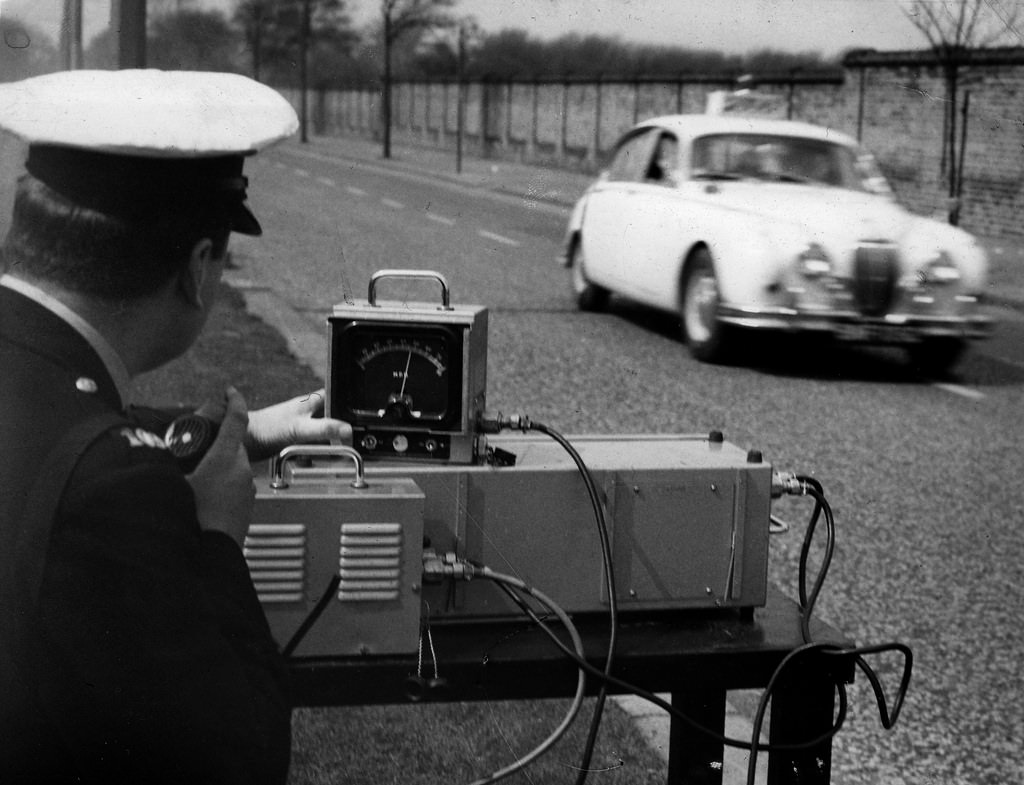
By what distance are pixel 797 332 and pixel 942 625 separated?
500 centimetres

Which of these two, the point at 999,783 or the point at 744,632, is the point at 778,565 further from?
the point at 744,632

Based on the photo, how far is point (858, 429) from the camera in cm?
772

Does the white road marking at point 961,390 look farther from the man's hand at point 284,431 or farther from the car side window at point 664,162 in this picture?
the man's hand at point 284,431

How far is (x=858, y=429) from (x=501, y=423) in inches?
229

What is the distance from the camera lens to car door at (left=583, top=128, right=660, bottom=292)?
10797 millimetres

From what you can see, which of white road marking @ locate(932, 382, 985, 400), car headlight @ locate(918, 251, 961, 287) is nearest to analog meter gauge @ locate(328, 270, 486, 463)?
white road marking @ locate(932, 382, 985, 400)

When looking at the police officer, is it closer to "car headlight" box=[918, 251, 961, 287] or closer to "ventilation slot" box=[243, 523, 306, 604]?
"ventilation slot" box=[243, 523, 306, 604]

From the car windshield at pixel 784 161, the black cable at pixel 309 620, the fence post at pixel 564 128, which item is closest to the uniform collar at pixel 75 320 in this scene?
the black cable at pixel 309 620

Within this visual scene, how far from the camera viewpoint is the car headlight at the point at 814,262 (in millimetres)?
9047

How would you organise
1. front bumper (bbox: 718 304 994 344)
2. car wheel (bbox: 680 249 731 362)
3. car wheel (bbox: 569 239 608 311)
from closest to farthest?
front bumper (bbox: 718 304 994 344)
car wheel (bbox: 680 249 731 362)
car wheel (bbox: 569 239 608 311)

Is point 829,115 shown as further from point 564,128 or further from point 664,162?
point 664,162

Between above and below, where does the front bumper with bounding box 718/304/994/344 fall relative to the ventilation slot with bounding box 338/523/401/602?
below

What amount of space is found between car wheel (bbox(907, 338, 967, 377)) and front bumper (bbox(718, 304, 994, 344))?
114 millimetres

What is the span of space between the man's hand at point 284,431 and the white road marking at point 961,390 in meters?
7.51
